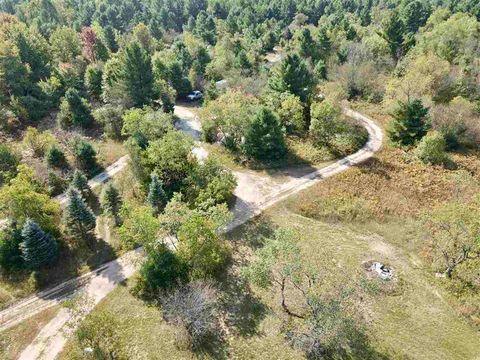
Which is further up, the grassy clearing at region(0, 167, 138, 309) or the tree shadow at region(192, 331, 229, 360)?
the grassy clearing at region(0, 167, 138, 309)

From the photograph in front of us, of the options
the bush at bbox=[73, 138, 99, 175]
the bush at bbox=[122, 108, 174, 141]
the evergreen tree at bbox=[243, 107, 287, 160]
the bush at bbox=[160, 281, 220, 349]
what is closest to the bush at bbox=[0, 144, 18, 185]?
the bush at bbox=[73, 138, 99, 175]

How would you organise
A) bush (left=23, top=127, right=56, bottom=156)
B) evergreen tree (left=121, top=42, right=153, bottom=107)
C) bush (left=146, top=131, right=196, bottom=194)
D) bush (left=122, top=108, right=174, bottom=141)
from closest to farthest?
bush (left=146, top=131, right=196, bottom=194)
bush (left=122, top=108, right=174, bottom=141)
bush (left=23, top=127, right=56, bottom=156)
evergreen tree (left=121, top=42, right=153, bottom=107)

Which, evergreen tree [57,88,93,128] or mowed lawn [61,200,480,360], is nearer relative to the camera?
mowed lawn [61,200,480,360]

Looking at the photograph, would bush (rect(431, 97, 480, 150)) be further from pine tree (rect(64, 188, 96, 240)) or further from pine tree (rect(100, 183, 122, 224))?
pine tree (rect(64, 188, 96, 240))

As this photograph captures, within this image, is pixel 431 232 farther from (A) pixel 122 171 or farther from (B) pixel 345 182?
(A) pixel 122 171

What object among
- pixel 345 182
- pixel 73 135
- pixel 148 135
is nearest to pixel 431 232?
pixel 345 182

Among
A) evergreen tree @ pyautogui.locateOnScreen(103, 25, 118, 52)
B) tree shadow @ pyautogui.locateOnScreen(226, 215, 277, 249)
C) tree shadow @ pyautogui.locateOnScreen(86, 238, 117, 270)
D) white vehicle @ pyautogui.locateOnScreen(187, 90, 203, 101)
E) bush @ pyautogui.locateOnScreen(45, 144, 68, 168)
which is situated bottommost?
tree shadow @ pyautogui.locateOnScreen(226, 215, 277, 249)

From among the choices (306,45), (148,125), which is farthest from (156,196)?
(306,45)

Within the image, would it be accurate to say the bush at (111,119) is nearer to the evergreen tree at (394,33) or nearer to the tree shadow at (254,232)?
the tree shadow at (254,232)

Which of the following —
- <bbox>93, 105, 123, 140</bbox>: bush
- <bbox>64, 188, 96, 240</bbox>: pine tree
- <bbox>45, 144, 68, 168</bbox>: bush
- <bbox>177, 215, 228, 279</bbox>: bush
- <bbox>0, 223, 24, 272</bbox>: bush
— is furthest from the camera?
<bbox>93, 105, 123, 140</bbox>: bush
